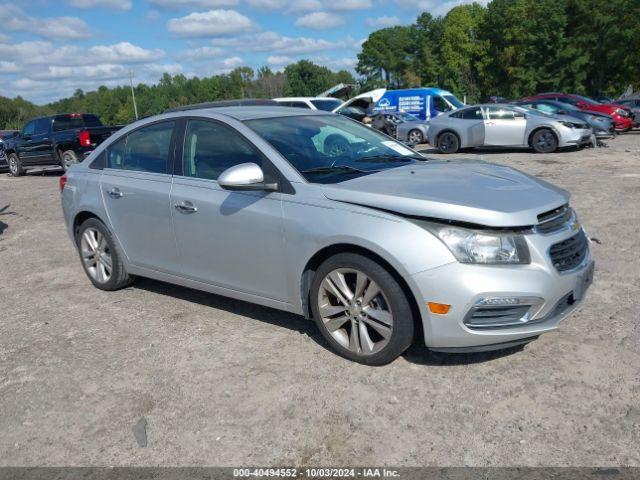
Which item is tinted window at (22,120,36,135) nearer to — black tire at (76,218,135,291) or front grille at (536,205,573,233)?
black tire at (76,218,135,291)

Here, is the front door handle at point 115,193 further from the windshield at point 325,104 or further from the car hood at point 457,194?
the windshield at point 325,104

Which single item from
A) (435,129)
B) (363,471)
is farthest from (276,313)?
(435,129)

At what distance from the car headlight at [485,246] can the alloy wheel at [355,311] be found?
1.73ft

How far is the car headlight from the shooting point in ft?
10.8

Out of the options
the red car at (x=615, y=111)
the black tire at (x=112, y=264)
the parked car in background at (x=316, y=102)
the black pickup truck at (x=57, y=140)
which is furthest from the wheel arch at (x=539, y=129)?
the black tire at (x=112, y=264)

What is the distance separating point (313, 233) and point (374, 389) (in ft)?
3.35

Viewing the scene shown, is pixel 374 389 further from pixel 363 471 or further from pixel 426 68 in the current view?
pixel 426 68

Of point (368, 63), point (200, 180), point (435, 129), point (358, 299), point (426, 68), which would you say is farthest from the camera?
point (368, 63)

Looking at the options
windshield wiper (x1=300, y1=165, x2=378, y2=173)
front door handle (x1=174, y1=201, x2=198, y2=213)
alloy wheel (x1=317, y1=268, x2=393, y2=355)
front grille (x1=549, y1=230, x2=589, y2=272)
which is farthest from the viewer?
front door handle (x1=174, y1=201, x2=198, y2=213)

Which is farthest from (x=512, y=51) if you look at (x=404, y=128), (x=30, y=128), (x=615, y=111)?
(x=30, y=128)

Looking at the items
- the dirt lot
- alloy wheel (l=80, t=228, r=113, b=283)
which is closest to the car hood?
the dirt lot

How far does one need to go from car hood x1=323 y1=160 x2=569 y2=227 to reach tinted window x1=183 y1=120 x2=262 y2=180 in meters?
0.83

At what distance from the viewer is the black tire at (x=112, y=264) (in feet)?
17.4

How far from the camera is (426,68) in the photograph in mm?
73812
